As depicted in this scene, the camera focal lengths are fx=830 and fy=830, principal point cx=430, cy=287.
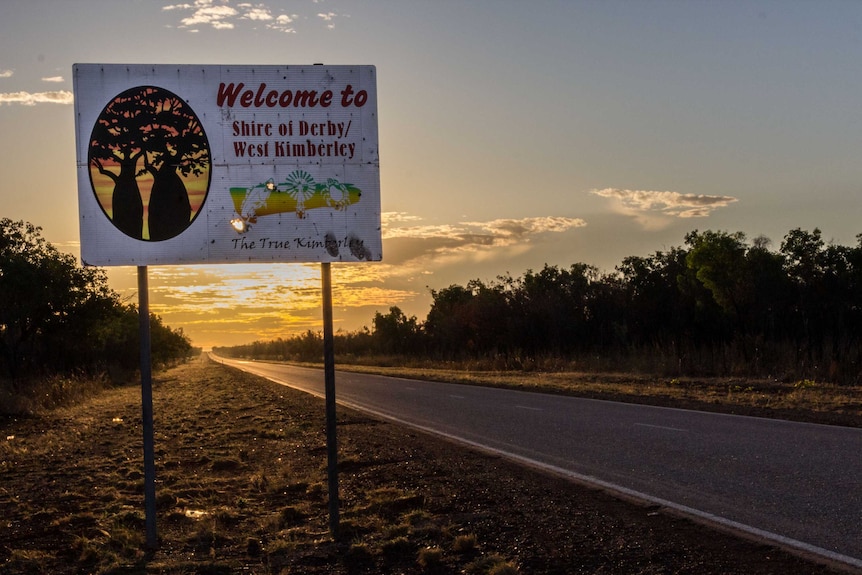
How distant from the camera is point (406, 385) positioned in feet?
102

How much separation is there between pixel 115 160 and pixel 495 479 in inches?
212

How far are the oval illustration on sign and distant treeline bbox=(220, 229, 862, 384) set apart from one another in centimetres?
1977

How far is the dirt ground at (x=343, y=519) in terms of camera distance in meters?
6.21

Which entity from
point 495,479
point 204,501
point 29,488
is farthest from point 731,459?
point 29,488

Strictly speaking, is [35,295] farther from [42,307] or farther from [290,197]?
[290,197]

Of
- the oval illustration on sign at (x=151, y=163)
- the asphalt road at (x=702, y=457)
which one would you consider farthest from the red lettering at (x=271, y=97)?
the asphalt road at (x=702, y=457)

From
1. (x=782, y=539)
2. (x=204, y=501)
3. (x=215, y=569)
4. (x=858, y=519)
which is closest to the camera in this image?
(x=215, y=569)

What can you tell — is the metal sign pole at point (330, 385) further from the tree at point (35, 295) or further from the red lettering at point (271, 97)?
the tree at point (35, 295)

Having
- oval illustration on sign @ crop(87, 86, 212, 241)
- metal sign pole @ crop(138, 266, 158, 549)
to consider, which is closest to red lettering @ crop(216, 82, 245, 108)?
oval illustration on sign @ crop(87, 86, 212, 241)

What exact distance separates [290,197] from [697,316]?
122 feet

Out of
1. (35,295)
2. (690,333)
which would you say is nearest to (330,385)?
(35,295)

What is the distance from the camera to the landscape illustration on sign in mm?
7234

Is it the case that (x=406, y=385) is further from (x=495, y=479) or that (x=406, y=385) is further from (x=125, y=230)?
(x=125, y=230)

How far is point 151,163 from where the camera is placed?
7.28 m
